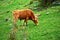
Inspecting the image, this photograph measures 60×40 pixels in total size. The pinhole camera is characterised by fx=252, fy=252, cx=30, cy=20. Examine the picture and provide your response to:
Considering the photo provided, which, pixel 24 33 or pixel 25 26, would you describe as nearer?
pixel 24 33

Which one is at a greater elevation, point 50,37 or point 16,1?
point 50,37

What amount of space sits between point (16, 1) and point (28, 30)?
18257mm

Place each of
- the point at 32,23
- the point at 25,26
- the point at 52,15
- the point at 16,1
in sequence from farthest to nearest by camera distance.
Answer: the point at 16,1, the point at 52,15, the point at 32,23, the point at 25,26

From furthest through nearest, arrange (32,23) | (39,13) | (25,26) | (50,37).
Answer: (39,13) < (32,23) < (25,26) < (50,37)

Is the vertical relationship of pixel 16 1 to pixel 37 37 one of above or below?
below

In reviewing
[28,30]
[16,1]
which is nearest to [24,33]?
[28,30]

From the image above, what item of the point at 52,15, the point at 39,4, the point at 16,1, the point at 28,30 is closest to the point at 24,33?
the point at 28,30

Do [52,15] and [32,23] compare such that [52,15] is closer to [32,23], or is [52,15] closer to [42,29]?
[32,23]

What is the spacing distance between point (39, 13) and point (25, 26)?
546cm

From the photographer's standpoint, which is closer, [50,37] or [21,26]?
[50,37]

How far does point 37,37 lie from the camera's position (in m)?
19.7

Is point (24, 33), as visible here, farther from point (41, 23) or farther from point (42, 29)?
point (41, 23)

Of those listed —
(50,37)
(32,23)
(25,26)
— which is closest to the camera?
(50,37)

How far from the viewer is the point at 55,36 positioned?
1939cm
